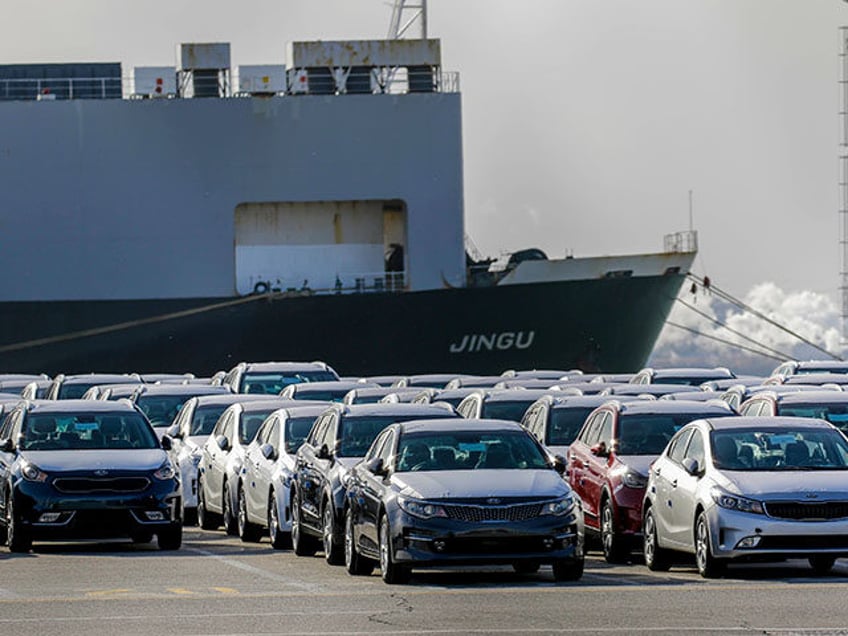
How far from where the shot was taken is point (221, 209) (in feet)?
194

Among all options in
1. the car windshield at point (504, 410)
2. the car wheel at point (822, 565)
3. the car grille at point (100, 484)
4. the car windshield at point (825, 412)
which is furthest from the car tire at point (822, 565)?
the car windshield at point (504, 410)

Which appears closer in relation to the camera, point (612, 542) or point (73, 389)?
point (612, 542)

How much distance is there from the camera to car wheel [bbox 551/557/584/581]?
16344 mm

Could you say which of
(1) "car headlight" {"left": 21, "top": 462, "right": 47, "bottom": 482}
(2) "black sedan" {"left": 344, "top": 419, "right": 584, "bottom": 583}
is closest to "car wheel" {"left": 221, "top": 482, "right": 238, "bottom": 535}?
(1) "car headlight" {"left": 21, "top": 462, "right": 47, "bottom": 482}

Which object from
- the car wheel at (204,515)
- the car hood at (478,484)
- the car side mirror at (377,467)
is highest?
the car side mirror at (377,467)

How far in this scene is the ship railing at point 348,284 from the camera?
5912cm

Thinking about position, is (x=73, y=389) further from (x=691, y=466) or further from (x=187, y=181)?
(x=187, y=181)

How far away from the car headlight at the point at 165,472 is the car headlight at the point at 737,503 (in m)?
5.94

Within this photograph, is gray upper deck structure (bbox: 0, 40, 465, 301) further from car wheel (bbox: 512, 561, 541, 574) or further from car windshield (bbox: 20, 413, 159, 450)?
car wheel (bbox: 512, 561, 541, 574)

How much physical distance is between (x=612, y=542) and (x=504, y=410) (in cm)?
615

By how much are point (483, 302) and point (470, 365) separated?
181 centimetres

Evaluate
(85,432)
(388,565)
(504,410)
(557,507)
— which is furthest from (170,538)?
(504,410)

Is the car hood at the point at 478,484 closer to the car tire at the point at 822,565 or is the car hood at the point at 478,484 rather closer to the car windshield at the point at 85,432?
the car tire at the point at 822,565

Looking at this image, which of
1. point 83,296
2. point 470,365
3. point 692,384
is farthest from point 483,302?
point 692,384
